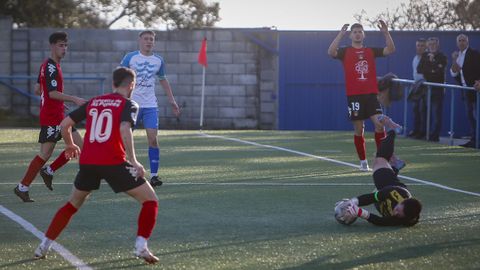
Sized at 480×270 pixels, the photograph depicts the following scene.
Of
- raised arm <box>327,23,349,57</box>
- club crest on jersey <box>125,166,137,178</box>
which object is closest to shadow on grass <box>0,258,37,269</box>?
club crest on jersey <box>125,166,137,178</box>

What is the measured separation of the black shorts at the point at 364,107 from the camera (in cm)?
1389

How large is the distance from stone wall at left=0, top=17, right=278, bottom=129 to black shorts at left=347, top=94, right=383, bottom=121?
1494cm

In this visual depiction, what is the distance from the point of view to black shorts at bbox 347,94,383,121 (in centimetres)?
1389

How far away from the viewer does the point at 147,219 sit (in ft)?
23.0

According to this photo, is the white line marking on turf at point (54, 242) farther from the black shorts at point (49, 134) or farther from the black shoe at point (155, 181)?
the black shoe at point (155, 181)

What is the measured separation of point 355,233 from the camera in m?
8.21

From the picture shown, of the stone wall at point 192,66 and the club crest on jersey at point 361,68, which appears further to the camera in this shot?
the stone wall at point 192,66

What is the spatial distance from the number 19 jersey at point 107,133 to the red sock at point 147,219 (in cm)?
37

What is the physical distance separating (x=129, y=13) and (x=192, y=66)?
7.54 m

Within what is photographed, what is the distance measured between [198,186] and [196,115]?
17355mm

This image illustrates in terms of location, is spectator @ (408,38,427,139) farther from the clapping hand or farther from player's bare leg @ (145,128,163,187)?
player's bare leg @ (145,128,163,187)

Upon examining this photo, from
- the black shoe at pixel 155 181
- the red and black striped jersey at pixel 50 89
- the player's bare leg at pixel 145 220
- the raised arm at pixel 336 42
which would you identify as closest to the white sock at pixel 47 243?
the player's bare leg at pixel 145 220

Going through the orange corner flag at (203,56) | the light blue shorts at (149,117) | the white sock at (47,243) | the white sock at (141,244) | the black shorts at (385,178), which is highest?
the orange corner flag at (203,56)

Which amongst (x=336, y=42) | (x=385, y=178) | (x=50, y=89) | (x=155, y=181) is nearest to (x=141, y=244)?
(x=385, y=178)
